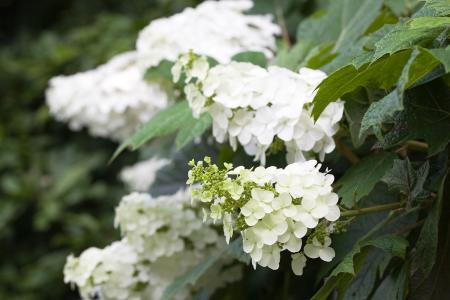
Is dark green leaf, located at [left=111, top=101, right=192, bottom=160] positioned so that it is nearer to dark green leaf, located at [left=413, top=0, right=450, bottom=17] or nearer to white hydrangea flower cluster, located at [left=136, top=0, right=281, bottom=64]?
white hydrangea flower cluster, located at [left=136, top=0, right=281, bottom=64]

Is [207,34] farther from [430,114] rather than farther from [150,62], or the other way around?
[430,114]

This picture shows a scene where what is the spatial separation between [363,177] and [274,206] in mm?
181

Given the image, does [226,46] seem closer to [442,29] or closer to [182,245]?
[182,245]

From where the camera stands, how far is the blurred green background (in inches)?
109

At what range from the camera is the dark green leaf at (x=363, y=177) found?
0.81 meters

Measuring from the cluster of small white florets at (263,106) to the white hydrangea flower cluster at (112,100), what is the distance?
506mm

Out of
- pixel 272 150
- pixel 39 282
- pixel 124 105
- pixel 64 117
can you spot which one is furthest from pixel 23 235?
pixel 272 150

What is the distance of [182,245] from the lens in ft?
3.64

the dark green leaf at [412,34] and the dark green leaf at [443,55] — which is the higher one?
the dark green leaf at [412,34]

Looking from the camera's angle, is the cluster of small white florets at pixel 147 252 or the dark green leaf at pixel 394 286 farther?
the cluster of small white florets at pixel 147 252

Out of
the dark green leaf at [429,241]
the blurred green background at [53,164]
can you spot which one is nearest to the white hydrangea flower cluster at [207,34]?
the dark green leaf at [429,241]

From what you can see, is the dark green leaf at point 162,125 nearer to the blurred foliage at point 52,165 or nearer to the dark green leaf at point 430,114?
the dark green leaf at point 430,114

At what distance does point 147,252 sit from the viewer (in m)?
1.11

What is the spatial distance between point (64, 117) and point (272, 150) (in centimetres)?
99
